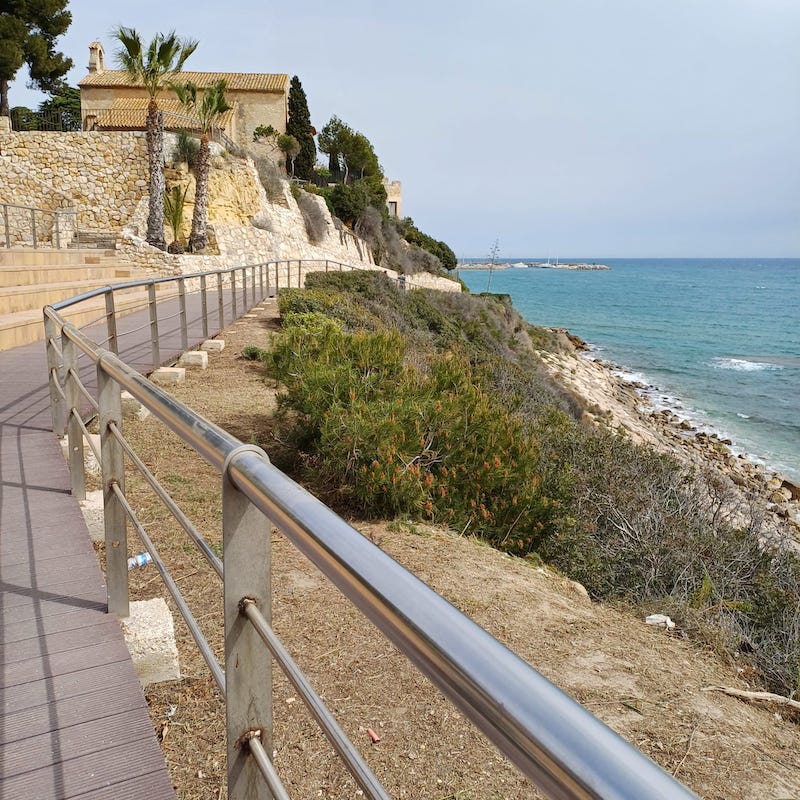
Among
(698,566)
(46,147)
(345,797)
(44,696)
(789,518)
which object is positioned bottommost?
(789,518)

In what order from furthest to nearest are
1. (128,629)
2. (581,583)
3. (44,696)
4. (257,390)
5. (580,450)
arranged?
(257,390)
(580,450)
(581,583)
(128,629)
(44,696)

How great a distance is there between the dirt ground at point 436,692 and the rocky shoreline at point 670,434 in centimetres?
495

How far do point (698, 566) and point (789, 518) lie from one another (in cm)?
822

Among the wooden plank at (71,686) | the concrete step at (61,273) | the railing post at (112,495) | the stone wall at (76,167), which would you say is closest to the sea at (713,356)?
the concrete step at (61,273)

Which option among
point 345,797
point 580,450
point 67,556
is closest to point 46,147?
point 580,450

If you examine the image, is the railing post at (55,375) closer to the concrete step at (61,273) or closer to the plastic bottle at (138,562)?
the plastic bottle at (138,562)

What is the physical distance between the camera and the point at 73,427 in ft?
12.0

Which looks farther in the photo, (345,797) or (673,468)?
(673,468)

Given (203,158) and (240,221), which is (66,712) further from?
(240,221)

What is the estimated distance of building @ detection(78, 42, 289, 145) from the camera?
31.4 m

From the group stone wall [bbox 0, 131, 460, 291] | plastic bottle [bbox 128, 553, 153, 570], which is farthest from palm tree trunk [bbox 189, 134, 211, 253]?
plastic bottle [bbox 128, 553, 153, 570]

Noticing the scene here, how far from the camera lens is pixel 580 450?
722 cm

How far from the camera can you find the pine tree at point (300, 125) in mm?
40438

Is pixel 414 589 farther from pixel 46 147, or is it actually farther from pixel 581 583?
pixel 46 147
